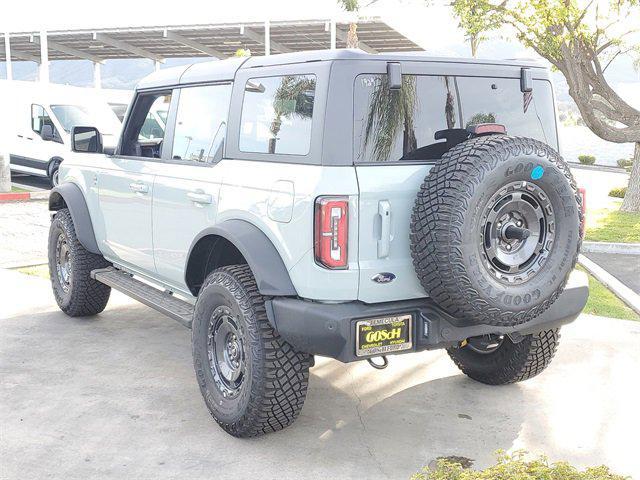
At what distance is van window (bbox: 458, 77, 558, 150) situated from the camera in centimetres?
405

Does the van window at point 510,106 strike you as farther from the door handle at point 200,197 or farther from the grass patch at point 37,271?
the grass patch at point 37,271

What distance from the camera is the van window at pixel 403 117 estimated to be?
3.72 metres

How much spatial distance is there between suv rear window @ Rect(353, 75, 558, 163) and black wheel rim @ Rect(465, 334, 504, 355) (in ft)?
3.86

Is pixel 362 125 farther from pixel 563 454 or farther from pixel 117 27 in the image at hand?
pixel 117 27

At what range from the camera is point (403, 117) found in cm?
383

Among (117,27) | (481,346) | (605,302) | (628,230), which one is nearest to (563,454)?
(481,346)

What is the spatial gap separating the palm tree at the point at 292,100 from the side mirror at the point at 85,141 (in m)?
2.35

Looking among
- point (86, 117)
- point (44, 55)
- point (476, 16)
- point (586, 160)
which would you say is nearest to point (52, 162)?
point (86, 117)

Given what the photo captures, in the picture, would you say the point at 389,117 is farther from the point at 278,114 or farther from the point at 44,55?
the point at 44,55

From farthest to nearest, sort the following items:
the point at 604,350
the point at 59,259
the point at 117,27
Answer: the point at 117,27 < the point at 59,259 < the point at 604,350

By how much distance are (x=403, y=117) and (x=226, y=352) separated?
5.44 feet

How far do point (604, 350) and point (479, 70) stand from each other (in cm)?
285

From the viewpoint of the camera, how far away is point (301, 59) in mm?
3912

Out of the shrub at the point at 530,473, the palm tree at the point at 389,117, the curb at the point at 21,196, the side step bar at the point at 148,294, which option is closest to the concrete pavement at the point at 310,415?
the side step bar at the point at 148,294
